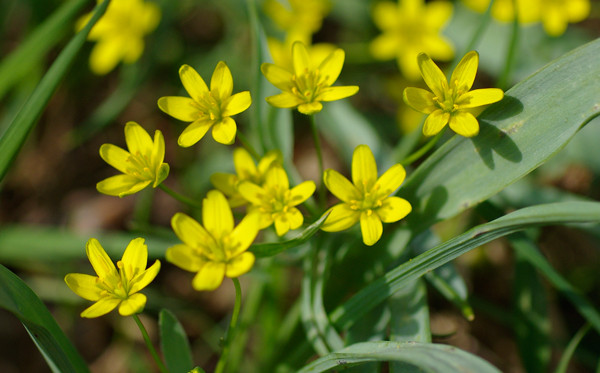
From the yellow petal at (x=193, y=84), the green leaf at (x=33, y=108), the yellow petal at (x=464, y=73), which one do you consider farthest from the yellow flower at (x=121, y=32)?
the yellow petal at (x=464, y=73)

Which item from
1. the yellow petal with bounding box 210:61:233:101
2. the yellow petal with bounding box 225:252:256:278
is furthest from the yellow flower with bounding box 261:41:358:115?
the yellow petal with bounding box 225:252:256:278

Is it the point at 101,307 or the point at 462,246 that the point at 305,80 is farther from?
the point at 101,307

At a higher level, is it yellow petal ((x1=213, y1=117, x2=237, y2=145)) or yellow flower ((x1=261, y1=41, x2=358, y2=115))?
yellow flower ((x1=261, y1=41, x2=358, y2=115))

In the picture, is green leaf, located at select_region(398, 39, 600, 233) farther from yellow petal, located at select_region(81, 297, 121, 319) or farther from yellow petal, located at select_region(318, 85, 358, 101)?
yellow petal, located at select_region(81, 297, 121, 319)

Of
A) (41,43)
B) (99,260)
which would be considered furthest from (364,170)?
(41,43)

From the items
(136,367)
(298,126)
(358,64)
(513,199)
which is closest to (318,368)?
(513,199)
